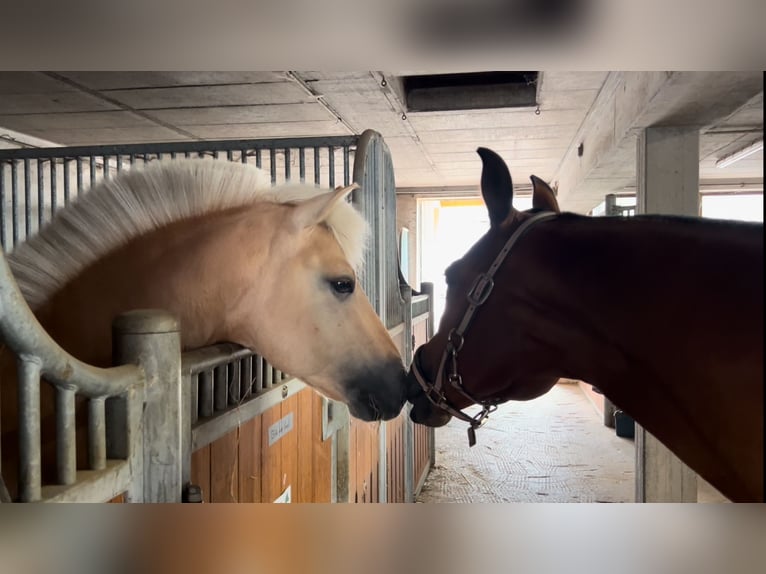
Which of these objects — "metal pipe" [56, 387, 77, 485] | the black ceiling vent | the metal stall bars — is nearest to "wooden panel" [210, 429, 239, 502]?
the metal stall bars

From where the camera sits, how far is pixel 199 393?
65cm

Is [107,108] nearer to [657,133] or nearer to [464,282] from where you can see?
[464,282]

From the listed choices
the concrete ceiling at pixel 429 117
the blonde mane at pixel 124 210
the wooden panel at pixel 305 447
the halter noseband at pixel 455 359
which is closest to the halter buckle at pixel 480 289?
the halter noseband at pixel 455 359

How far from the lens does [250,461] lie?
2.32ft

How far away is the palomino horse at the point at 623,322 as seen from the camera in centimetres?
41

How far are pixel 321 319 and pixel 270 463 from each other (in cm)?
28

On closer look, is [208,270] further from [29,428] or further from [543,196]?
[543,196]

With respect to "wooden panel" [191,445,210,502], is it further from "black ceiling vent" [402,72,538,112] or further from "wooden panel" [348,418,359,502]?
"black ceiling vent" [402,72,538,112]

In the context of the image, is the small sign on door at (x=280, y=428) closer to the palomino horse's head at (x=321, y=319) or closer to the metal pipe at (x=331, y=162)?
the palomino horse's head at (x=321, y=319)

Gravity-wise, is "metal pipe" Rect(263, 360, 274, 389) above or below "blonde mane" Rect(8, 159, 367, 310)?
below

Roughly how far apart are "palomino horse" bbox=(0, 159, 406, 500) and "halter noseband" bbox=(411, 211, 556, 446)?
0.08 m

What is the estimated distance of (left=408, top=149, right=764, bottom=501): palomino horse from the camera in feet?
1.34
